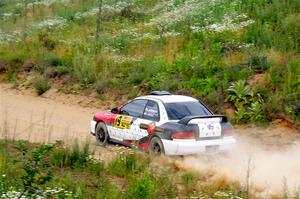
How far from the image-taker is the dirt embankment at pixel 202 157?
11.5 meters

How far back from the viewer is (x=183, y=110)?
1345 cm

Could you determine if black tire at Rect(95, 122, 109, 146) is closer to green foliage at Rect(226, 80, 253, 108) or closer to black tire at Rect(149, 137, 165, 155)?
black tire at Rect(149, 137, 165, 155)

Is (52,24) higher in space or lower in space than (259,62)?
higher

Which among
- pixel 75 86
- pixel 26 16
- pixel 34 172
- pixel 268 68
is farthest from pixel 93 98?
pixel 26 16

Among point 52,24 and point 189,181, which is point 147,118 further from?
point 52,24

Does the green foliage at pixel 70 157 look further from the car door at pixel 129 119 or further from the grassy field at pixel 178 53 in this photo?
the grassy field at pixel 178 53

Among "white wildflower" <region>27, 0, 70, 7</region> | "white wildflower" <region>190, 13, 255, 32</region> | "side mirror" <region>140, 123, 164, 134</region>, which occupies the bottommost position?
"side mirror" <region>140, 123, 164, 134</region>

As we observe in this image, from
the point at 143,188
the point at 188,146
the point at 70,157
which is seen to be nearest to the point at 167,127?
the point at 188,146

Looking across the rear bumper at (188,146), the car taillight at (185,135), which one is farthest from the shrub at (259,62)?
the car taillight at (185,135)

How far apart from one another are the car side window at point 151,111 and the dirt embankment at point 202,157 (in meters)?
1.08

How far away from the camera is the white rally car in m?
12.4

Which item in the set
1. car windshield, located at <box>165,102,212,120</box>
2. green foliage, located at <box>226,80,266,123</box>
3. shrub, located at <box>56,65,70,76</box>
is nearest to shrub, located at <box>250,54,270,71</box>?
green foliage, located at <box>226,80,266,123</box>

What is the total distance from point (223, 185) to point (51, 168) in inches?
116

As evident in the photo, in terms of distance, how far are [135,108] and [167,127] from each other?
5.57 ft
